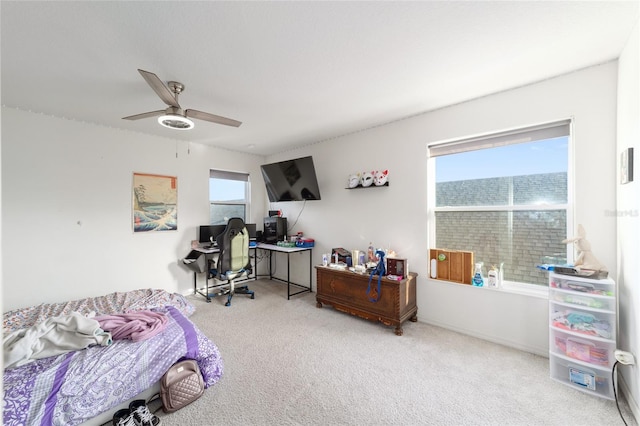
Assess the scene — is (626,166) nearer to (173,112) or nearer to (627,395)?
(627,395)

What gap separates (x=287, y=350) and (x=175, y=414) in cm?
102

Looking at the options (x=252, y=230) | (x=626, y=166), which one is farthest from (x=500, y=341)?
(x=252, y=230)

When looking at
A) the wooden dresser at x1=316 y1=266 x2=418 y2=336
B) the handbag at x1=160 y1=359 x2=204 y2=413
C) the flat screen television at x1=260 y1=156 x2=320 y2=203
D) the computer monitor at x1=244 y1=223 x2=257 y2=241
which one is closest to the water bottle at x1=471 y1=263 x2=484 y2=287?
the wooden dresser at x1=316 y1=266 x2=418 y2=336

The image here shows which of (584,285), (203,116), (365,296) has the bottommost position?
(365,296)

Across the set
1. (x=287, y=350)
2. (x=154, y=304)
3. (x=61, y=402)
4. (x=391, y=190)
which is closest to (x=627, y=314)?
(x=391, y=190)

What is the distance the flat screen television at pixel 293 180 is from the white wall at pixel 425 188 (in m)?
0.27

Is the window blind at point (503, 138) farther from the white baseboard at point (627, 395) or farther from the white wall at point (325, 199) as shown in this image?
the white baseboard at point (627, 395)

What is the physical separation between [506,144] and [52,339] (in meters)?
4.08

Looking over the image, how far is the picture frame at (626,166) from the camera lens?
2047 mm

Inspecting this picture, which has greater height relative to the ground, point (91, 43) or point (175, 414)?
point (91, 43)

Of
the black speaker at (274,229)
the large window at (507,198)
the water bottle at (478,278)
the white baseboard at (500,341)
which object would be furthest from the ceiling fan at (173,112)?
the white baseboard at (500,341)

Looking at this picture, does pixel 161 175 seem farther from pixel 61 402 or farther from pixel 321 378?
pixel 321 378

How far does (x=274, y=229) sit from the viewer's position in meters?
4.87

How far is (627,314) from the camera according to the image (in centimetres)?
214
